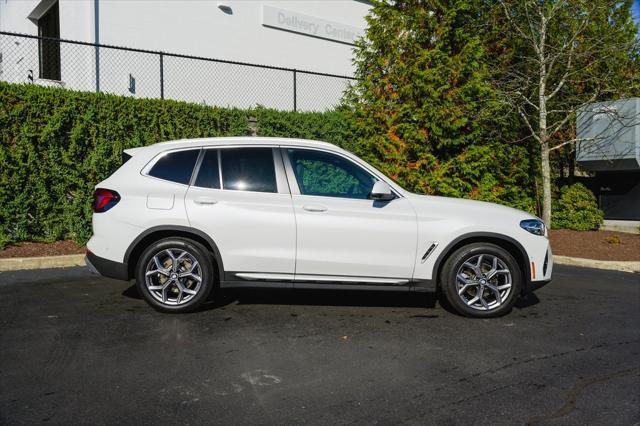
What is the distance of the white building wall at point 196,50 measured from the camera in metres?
13.6

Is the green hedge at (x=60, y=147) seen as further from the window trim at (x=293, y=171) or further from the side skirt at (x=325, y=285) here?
the window trim at (x=293, y=171)

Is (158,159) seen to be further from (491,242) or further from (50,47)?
(50,47)

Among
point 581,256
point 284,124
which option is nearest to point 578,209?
point 581,256

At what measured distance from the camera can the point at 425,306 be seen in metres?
5.72

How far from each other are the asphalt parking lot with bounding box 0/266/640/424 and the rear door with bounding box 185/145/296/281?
510mm

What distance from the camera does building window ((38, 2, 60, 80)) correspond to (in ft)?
48.1

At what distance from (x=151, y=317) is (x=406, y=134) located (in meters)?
7.76

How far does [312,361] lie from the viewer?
13.1ft

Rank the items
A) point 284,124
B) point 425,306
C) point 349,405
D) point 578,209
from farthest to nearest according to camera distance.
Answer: point 578,209
point 284,124
point 425,306
point 349,405

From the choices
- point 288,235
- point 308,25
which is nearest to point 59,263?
point 288,235

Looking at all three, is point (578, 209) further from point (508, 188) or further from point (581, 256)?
point (581, 256)

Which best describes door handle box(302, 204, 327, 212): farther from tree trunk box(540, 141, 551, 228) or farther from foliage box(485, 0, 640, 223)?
tree trunk box(540, 141, 551, 228)

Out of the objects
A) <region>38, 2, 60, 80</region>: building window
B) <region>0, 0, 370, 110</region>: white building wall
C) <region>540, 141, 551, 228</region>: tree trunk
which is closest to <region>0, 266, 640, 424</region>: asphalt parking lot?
<region>540, 141, 551, 228</region>: tree trunk

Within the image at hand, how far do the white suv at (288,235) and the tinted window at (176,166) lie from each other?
0.01 metres
